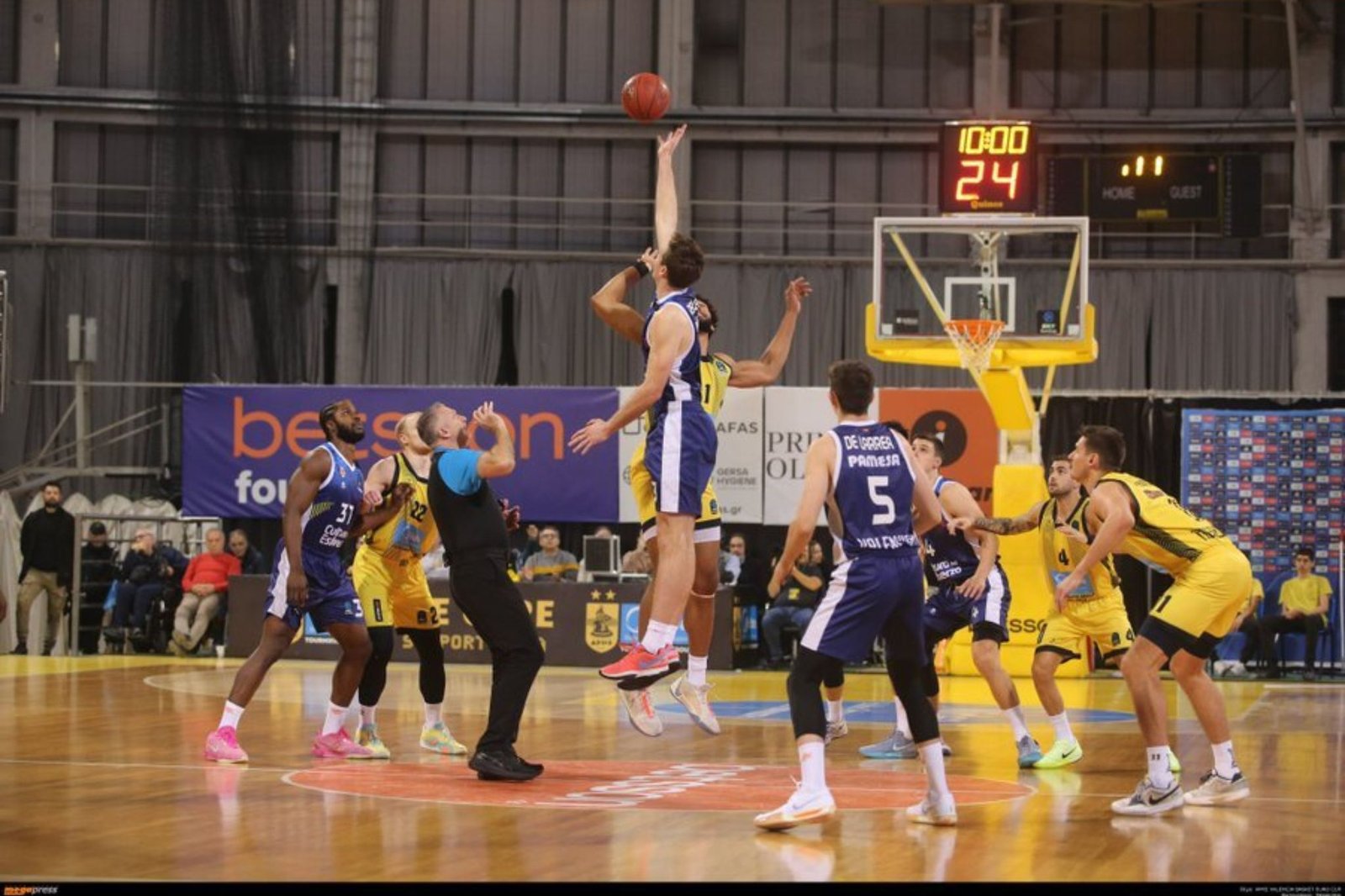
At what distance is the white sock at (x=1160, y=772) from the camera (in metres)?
8.09

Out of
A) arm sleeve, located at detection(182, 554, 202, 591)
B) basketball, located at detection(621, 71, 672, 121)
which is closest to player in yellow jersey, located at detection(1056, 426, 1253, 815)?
basketball, located at detection(621, 71, 672, 121)

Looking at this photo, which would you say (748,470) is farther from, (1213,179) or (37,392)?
(37,392)

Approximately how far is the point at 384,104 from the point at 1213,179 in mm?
13927

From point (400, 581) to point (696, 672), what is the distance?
2.35 m

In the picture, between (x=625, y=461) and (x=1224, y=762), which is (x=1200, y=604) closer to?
(x=1224, y=762)

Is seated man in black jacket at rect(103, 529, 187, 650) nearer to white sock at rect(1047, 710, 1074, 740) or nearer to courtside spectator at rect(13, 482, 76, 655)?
courtside spectator at rect(13, 482, 76, 655)

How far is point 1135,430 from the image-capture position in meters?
21.1

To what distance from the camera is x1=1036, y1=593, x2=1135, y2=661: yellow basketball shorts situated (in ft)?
34.8

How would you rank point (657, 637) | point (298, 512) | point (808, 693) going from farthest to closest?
1. point (298, 512)
2. point (657, 637)
3. point (808, 693)

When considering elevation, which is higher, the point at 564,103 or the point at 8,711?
the point at 564,103

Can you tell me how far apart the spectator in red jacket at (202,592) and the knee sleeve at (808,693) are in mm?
13925

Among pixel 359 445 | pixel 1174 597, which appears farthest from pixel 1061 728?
pixel 359 445

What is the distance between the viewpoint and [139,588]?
20703mm

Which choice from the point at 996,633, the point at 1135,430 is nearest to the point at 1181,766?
the point at 996,633
